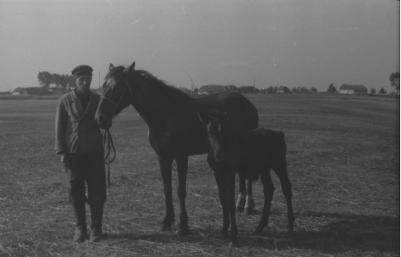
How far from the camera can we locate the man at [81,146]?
6.94 meters

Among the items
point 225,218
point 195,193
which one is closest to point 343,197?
point 195,193

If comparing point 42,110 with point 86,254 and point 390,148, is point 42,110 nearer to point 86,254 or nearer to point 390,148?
point 390,148

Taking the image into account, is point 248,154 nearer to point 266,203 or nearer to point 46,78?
point 266,203

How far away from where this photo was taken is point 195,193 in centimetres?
1036

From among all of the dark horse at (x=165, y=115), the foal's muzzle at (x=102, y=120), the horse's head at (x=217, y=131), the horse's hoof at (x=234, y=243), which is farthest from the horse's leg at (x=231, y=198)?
the foal's muzzle at (x=102, y=120)

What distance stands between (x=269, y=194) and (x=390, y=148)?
12.0 m

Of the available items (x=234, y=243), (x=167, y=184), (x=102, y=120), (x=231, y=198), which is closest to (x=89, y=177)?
(x=102, y=120)

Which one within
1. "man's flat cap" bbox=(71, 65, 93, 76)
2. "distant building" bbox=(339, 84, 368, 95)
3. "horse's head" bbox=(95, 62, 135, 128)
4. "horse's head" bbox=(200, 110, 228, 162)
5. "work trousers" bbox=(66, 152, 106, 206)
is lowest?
"work trousers" bbox=(66, 152, 106, 206)

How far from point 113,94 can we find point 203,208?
10.1 ft

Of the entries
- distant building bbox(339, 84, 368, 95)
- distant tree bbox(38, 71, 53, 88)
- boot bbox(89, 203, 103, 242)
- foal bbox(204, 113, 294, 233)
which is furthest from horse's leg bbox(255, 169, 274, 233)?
distant building bbox(339, 84, 368, 95)

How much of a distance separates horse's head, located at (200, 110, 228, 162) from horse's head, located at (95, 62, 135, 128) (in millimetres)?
1219

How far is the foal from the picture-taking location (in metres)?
6.58

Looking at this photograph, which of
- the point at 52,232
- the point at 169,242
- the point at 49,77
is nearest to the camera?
the point at 169,242

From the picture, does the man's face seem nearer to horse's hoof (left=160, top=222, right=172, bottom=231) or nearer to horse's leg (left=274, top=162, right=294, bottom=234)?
horse's hoof (left=160, top=222, right=172, bottom=231)
